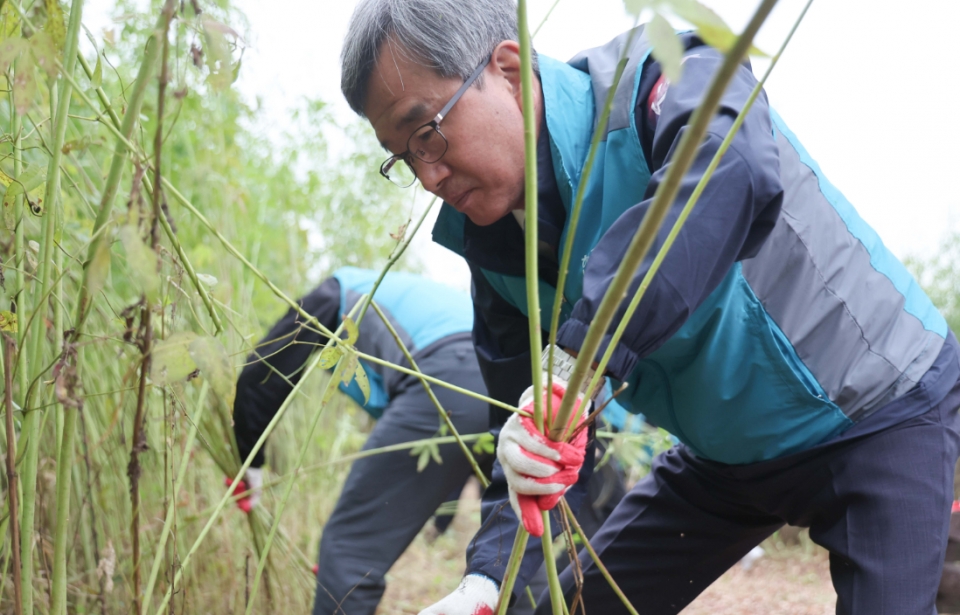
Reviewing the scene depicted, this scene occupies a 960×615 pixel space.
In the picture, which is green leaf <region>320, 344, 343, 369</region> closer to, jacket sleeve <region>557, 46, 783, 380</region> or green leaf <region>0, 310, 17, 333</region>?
jacket sleeve <region>557, 46, 783, 380</region>

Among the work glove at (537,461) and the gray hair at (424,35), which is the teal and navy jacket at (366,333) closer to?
the gray hair at (424,35)

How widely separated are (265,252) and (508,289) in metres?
2.26

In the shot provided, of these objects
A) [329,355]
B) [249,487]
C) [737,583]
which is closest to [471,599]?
[329,355]

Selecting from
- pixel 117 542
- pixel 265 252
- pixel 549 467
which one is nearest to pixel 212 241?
pixel 265 252

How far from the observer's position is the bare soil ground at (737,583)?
3.09 m

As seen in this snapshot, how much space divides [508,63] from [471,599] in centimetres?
92

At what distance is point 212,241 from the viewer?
2.78 m

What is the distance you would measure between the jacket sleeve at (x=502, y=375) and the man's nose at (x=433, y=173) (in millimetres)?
324

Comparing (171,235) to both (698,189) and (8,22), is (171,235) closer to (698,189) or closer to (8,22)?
(8,22)

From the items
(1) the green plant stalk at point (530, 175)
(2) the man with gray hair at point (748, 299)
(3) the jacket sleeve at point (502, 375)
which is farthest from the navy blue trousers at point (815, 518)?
(1) the green plant stalk at point (530, 175)

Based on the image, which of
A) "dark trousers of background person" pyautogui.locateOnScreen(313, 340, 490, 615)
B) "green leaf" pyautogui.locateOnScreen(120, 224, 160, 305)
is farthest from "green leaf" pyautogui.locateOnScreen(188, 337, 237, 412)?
"dark trousers of background person" pyautogui.locateOnScreen(313, 340, 490, 615)

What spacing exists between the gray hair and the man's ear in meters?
0.02

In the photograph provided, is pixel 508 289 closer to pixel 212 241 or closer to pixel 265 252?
pixel 212 241

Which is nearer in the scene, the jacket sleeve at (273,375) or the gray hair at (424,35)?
the gray hair at (424,35)
